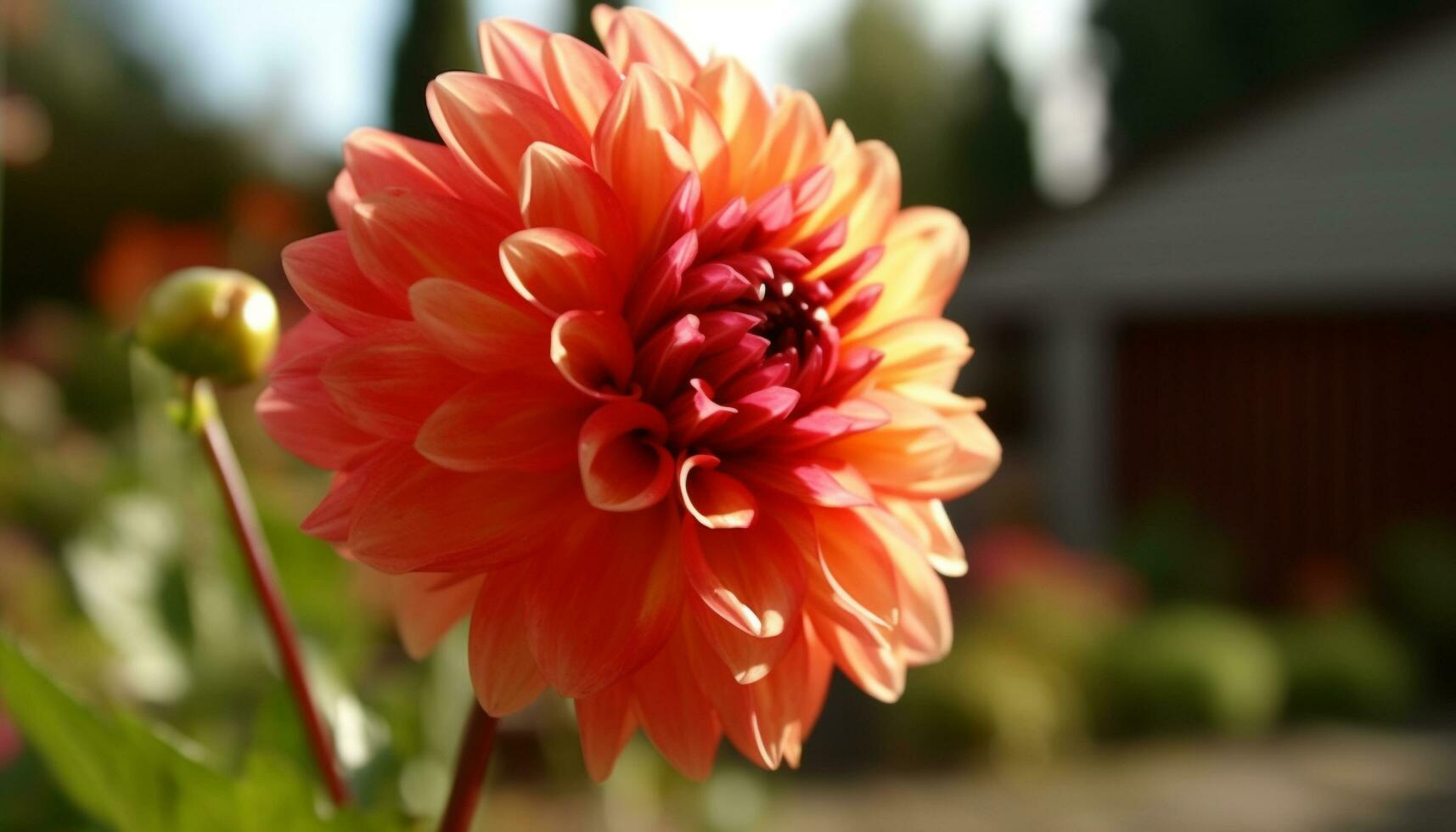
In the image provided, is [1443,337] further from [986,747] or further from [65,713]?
[65,713]

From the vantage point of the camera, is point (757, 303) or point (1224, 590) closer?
point (757, 303)

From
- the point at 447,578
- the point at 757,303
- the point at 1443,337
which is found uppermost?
the point at 757,303

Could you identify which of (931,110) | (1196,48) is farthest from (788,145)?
(931,110)

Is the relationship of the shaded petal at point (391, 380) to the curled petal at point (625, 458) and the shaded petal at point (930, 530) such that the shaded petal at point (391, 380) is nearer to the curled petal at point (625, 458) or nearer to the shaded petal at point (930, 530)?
the curled petal at point (625, 458)

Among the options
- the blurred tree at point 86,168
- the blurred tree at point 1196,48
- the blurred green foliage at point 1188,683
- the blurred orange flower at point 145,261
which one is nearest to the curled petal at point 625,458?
the blurred orange flower at point 145,261

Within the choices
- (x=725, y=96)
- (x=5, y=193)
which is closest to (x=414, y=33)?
(x=5, y=193)

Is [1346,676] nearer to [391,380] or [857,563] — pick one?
[857,563]
